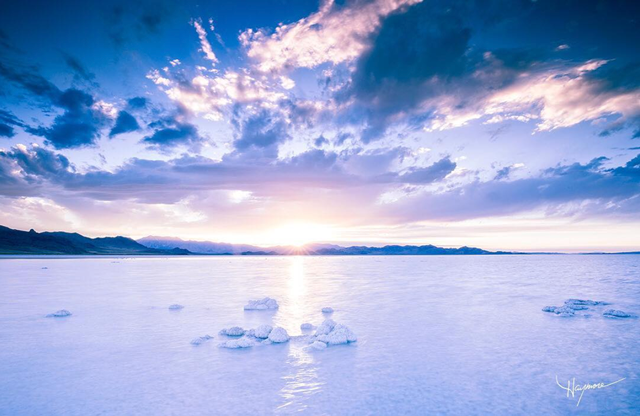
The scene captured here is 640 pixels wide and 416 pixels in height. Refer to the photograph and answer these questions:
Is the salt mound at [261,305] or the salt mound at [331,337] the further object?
the salt mound at [261,305]

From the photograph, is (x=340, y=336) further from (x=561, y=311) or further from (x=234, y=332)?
(x=561, y=311)

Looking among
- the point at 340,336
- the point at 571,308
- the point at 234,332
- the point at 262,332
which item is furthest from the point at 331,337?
the point at 571,308

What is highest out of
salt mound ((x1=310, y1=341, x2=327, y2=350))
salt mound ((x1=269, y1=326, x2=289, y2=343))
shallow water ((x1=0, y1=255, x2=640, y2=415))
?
salt mound ((x1=269, y1=326, x2=289, y2=343))

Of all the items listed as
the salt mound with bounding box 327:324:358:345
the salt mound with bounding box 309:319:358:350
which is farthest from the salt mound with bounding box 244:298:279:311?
the salt mound with bounding box 327:324:358:345

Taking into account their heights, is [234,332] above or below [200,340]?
above

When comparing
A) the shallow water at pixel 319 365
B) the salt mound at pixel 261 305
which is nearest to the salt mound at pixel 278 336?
the shallow water at pixel 319 365

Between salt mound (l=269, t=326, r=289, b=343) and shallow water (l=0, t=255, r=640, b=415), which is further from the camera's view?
salt mound (l=269, t=326, r=289, b=343)

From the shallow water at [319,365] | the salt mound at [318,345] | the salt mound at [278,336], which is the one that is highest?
the salt mound at [278,336]

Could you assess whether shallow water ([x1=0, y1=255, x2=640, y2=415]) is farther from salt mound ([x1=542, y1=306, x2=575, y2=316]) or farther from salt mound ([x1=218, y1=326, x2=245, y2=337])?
salt mound ([x1=542, y1=306, x2=575, y2=316])

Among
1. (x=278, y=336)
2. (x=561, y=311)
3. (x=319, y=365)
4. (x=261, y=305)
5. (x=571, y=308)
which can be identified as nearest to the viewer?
(x=319, y=365)

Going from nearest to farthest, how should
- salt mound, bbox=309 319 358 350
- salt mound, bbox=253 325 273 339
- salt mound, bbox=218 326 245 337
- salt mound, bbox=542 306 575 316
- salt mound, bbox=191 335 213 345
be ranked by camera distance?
salt mound, bbox=309 319 358 350, salt mound, bbox=191 335 213 345, salt mound, bbox=253 325 273 339, salt mound, bbox=218 326 245 337, salt mound, bbox=542 306 575 316

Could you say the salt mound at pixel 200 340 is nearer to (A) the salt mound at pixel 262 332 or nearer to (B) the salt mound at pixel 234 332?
(B) the salt mound at pixel 234 332

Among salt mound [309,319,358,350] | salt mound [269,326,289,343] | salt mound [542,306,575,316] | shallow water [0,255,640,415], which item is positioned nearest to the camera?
shallow water [0,255,640,415]

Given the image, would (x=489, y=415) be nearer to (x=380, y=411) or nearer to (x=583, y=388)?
(x=380, y=411)
